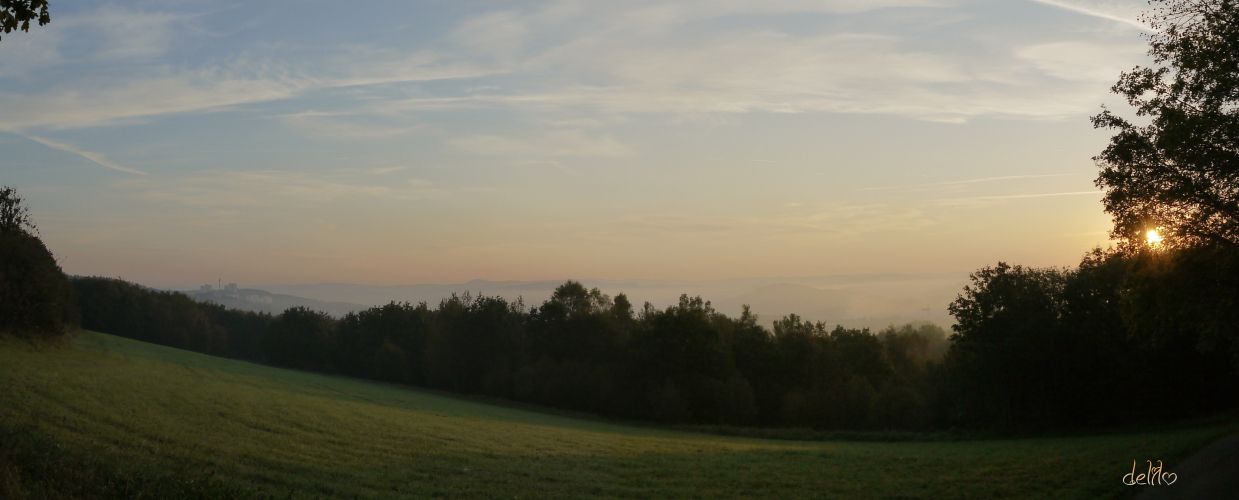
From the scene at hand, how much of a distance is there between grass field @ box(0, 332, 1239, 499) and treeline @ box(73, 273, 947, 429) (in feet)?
103

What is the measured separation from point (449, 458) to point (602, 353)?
52577 mm

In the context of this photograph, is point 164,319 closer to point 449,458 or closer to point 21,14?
point 449,458

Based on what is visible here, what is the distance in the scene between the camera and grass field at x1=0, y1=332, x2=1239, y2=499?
15.6m

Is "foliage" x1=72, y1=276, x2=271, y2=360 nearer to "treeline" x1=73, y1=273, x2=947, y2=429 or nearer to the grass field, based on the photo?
"treeline" x1=73, y1=273, x2=947, y2=429

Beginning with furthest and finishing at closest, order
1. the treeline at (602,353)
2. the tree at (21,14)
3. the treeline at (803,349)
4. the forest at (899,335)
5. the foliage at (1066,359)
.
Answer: the treeline at (602,353) < the foliage at (1066,359) < the treeline at (803,349) < the forest at (899,335) < the tree at (21,14)

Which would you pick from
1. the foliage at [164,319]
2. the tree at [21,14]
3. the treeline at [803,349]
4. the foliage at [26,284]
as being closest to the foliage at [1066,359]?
the treeline at [803,349]

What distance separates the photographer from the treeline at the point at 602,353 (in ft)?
194

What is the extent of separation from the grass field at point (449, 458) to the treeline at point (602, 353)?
31.4 metres

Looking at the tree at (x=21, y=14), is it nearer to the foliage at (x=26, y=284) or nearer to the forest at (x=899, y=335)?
the forest at (x=899, y=335)

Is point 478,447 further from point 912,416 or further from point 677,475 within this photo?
point 912,416

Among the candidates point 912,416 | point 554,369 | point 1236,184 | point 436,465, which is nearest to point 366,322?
point 554,369

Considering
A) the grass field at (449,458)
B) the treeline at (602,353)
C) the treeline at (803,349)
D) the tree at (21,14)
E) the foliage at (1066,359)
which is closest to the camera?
the tree at (21,14)

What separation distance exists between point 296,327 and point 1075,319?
9994 cm

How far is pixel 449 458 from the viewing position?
68.5 feet
